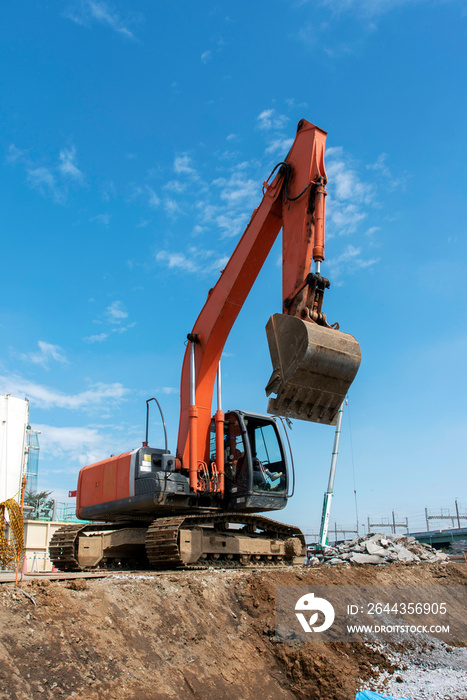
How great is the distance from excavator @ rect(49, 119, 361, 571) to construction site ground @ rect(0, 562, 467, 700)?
57.6 inches

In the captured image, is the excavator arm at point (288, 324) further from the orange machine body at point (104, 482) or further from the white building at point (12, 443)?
the white building at point (12, 443)

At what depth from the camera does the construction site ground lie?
5.04m

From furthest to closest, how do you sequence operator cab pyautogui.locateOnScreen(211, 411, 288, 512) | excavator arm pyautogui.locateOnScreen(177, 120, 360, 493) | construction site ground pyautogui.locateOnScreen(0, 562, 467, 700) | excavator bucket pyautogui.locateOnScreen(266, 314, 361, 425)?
operator cab pyautogui.locateOnScreen(211, 411, 288, 512)
excavator arm pyautogui.locateOnScreen(177, 120, 360, 493)
excavator bucket pyautogui.locateOnScreen(266, 314, 361, 425)
construction site ground pyautogui.locateOnScreen(0, 562, 467, 700)

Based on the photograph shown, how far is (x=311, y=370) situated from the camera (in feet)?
25.9

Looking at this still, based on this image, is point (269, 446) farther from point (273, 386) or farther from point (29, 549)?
point (29, 549)

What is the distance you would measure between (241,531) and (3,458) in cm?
1232

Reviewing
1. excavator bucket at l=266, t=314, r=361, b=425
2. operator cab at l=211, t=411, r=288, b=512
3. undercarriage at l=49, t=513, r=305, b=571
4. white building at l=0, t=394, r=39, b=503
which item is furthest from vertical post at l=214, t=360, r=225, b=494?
white building at l=0, t=394, r=39, b=503

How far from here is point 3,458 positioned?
65.3 feet

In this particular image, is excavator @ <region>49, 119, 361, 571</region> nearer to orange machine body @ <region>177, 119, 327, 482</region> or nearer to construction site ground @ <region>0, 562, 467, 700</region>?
orange machine body @ <region>177, 119, 327, 482</region>

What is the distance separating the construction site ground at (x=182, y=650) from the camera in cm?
504

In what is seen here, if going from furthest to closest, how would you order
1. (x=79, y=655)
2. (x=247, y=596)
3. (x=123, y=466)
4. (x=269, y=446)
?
(x=269, y=446), (x=123, y=466), (x=247, y=596), (x=79, y=655)

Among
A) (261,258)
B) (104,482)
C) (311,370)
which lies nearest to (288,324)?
(311,370)

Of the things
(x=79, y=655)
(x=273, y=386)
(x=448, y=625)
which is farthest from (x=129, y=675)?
(x=448, y=625)

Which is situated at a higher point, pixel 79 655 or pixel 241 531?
pixel 241 531
